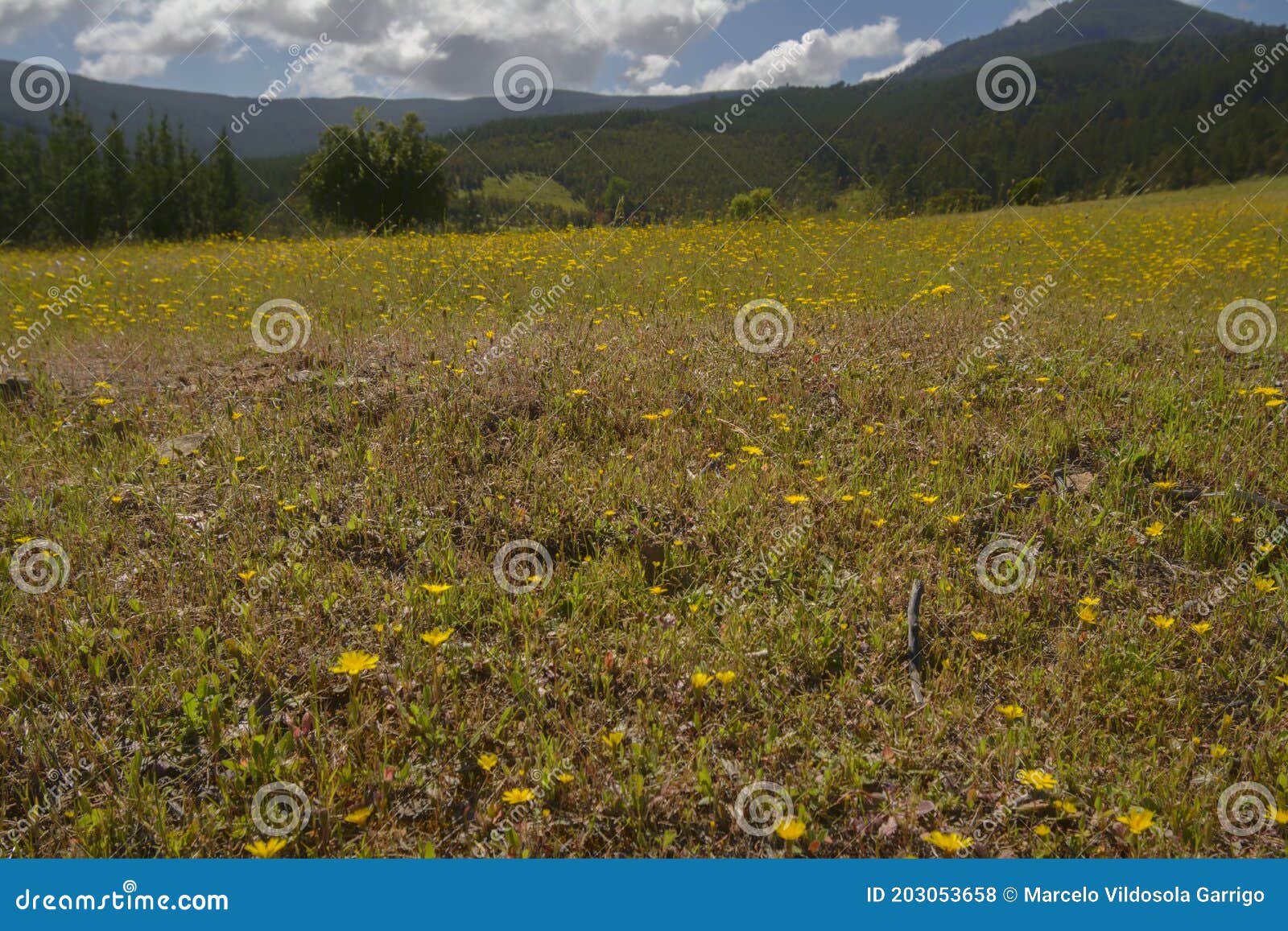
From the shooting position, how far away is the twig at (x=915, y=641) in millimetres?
3098

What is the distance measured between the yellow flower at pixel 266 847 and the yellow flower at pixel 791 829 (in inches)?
61.9

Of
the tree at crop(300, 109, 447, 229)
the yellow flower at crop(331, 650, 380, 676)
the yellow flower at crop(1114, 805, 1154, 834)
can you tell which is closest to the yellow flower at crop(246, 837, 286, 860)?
the yellow flower at crop(331, 650, 380, 676)

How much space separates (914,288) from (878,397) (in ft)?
13.6

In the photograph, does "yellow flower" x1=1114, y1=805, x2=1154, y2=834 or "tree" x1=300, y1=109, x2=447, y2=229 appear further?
"tree" x1=300, y1=109, x2=447, y2=229

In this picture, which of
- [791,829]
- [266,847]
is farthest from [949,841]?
[266,847]

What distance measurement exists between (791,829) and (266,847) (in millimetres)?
1633

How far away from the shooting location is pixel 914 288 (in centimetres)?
907

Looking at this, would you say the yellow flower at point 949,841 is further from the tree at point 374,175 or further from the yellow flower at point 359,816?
the tree at point 374,175

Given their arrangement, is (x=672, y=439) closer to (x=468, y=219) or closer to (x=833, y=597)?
(x=833, y=597)

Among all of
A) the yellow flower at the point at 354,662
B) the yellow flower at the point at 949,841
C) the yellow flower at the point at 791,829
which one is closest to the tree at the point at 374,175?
the yellow flower at the point at 354,662

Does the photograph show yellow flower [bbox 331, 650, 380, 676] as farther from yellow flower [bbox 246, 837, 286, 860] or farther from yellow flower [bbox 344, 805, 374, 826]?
yellow flower [bbox 246, 837, 286, 860]

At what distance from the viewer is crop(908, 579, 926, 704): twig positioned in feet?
10.2

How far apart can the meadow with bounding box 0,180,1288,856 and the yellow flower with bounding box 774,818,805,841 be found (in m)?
0.01

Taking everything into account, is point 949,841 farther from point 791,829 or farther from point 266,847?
point 266,847
